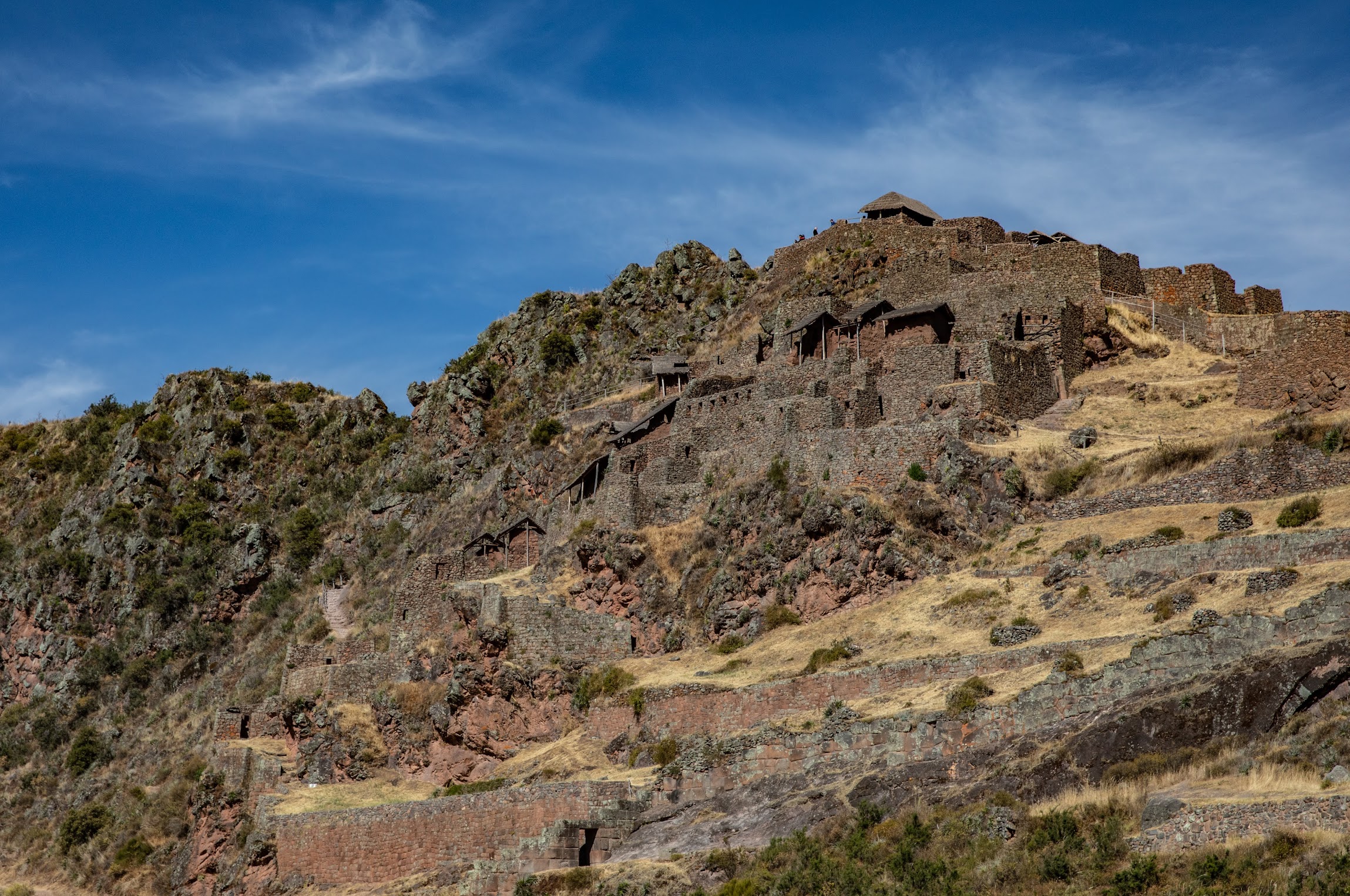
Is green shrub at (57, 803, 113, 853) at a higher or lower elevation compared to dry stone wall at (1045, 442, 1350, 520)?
lower

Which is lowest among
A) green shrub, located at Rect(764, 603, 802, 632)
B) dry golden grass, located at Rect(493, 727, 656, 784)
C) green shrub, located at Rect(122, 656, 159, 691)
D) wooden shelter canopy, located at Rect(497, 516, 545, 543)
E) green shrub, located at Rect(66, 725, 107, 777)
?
green shrub, located at Rect(66, 725, 107, 777)

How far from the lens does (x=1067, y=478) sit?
4372 cm

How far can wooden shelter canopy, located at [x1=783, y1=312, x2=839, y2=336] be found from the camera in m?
56.8

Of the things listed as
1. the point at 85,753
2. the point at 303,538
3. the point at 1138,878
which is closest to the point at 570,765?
the point at 1138,878

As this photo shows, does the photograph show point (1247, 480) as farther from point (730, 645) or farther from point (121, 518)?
point (121, 518)

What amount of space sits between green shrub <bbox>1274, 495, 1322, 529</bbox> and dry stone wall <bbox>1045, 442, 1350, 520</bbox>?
2293mm

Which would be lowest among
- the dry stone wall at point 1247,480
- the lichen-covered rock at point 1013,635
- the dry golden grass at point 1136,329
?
the lichen-covered rock at point 1013,635

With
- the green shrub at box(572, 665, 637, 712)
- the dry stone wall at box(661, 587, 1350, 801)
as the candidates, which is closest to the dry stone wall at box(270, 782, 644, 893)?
the dry stone wall at box(661, 587, 1350, 801)

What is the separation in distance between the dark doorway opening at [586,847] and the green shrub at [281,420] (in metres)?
58.7

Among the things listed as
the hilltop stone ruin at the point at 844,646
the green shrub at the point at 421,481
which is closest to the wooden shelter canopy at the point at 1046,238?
the hilltop stone ruin at the point at 844,646

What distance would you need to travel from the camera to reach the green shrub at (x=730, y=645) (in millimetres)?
43281

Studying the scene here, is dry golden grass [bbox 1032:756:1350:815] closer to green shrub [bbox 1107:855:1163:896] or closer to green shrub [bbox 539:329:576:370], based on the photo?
green shrub [bbox 1107:855:1163:896]

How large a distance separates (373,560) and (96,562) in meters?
18.4

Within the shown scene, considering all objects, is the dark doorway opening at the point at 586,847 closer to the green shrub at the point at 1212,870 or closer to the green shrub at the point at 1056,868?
the green shrub at the point at 1056,868
